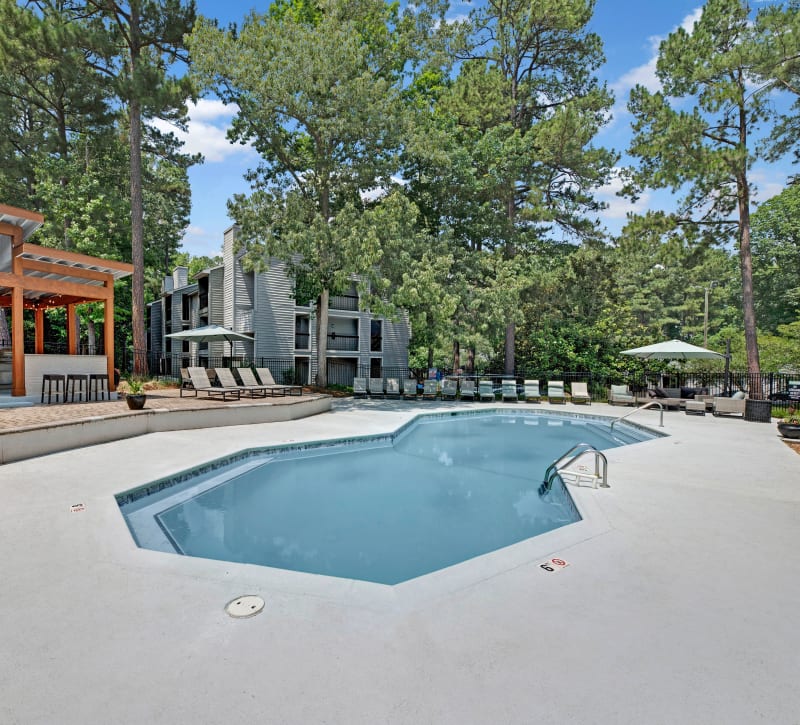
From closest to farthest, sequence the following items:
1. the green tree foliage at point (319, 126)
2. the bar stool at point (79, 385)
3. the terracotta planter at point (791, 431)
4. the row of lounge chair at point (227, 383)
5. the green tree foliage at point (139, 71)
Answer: the terracotta planter at point (791, 431) → the bar stool at point (79, 385) → the row of lounge chair at point (227, 383) → the green tree foliage at point (319, 126) → the green tree foliage at point (139, 71)

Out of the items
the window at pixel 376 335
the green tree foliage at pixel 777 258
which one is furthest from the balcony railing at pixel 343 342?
the green tree foliage at pixel 777 258

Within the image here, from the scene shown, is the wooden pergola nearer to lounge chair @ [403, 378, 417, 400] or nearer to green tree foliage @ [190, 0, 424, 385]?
green tree foliage @ [190, 0, 424, 385]

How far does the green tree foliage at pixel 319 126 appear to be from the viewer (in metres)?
14.4

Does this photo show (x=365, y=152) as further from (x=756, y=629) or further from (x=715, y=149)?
(x=756, y=629)

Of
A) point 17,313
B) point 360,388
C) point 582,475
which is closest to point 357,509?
point 582,475

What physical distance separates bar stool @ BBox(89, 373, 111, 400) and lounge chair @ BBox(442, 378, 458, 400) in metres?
11.8

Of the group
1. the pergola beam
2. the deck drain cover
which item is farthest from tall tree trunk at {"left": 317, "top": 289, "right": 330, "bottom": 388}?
the deck drain cover

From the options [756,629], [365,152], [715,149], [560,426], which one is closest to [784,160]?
[715,149]

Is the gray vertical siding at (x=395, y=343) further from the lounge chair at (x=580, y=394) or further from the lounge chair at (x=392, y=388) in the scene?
the lounge chair at (x=580, y=394)

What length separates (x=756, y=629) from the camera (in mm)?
2664

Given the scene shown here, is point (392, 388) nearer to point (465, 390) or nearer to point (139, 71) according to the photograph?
point (465, 390)

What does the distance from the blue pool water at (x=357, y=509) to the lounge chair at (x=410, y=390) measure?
25.9ft

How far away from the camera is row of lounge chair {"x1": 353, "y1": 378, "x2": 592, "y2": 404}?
16.9m

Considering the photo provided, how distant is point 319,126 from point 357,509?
45.7 ft
